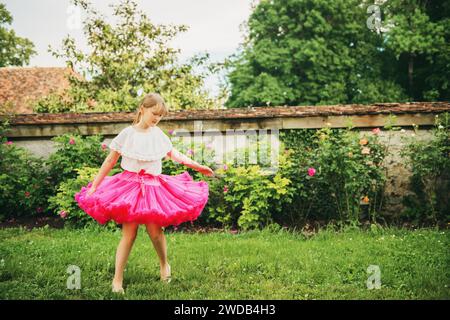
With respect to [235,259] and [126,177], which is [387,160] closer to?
[235,259]

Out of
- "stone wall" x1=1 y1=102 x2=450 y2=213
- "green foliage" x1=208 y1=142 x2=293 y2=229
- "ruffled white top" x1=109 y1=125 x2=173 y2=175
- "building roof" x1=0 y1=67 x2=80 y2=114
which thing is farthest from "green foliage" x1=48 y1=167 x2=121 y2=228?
"building roof" x1=0 y1=67 x2=80 y2=114

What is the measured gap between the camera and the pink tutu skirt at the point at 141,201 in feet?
10.7

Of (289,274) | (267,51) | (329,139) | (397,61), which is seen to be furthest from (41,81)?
(289,274)

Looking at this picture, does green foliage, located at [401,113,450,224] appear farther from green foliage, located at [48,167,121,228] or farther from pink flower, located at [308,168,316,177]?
green foliage, located at [48,167,121,228]

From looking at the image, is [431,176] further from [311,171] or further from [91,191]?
[91,191]

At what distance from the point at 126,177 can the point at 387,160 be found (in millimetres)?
5055

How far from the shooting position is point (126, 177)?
3.48 m

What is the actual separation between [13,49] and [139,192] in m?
→ 29.1

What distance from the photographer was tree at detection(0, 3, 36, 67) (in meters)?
26.3

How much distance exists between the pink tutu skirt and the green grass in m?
0.63

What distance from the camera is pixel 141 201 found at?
3316 millimetres

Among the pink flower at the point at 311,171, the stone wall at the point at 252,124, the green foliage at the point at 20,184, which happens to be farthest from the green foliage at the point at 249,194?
the green foliage at the point at 20,184

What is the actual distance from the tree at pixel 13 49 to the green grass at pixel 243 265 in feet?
82.1
